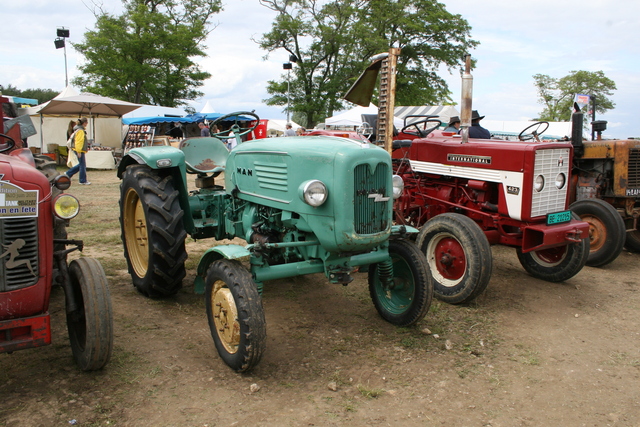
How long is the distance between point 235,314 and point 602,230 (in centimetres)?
480

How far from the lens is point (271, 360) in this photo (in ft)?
10.5

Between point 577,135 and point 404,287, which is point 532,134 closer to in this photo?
point 577,135

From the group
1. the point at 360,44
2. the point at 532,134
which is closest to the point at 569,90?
the point at 360,44

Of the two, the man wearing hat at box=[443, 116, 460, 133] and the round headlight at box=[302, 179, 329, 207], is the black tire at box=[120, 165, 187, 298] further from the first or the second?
the man wearing hat at box=[443, 116, 460, 133]

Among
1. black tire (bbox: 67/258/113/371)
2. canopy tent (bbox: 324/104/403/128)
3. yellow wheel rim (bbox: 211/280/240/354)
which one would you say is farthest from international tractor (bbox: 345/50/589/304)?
canopy tent (bbox: 324/104/403/128)

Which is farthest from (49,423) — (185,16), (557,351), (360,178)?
(185,16)

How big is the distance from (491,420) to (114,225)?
20.0 ft

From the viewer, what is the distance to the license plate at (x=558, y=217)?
15.1 feet

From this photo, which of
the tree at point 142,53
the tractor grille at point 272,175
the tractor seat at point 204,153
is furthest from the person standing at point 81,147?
the tree at point 142,53

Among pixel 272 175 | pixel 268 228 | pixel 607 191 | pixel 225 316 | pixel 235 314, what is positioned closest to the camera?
pixel 235 314

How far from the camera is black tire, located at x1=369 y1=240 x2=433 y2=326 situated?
11.5 feet

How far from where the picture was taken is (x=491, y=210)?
4934 millimetres

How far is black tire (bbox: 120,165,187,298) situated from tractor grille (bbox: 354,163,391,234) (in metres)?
1.59

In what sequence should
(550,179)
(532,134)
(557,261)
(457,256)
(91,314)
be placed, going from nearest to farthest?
(91,314) → (457,256) → (550,179) → (557,261) → (532,134)
